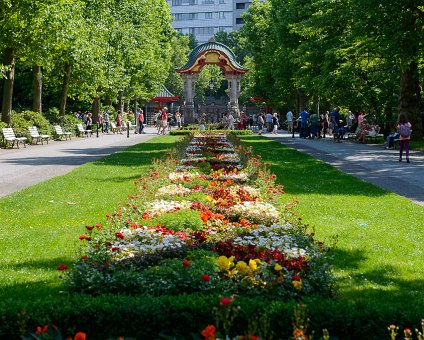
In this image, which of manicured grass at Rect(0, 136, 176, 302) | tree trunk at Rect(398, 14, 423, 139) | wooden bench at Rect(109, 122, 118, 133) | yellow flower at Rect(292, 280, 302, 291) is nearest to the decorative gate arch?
wooden bench at Rect(109, 122, 118, 133)

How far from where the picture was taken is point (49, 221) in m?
10.2

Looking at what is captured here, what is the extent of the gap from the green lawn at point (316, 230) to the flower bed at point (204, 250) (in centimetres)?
41

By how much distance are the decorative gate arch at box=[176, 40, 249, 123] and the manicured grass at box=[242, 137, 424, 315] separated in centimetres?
4135

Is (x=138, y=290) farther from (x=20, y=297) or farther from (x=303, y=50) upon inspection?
(x=303, y=50)

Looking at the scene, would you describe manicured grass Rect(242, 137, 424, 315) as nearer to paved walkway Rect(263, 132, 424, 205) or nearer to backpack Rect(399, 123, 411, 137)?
paved walkway Rect(263, 132, 424, 205)

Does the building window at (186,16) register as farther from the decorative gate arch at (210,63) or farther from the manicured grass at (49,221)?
the manicured grass at (49,221)

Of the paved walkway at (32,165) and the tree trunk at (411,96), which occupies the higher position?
the tree trunk at (411,96)

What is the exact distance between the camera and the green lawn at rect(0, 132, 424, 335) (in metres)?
6.38

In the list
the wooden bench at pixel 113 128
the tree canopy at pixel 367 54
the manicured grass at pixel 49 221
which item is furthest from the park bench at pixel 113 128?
the manicured grass at pixel 49 221

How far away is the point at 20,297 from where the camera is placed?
6.00 metres

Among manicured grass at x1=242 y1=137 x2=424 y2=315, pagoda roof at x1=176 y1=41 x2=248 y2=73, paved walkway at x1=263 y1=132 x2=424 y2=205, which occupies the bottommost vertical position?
paved walkway at x1=263 y1=132 x2=424 y2=205

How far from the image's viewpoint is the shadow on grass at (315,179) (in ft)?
46.2

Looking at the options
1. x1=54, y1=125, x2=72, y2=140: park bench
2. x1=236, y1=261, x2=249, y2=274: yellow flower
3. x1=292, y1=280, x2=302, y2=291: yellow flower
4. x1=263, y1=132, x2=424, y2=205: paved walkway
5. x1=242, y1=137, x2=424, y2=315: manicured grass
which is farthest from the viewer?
x1=54, y1=125, x2=72, y2=140: park bench

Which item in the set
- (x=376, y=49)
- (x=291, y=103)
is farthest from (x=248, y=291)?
(x=291, y=103)
